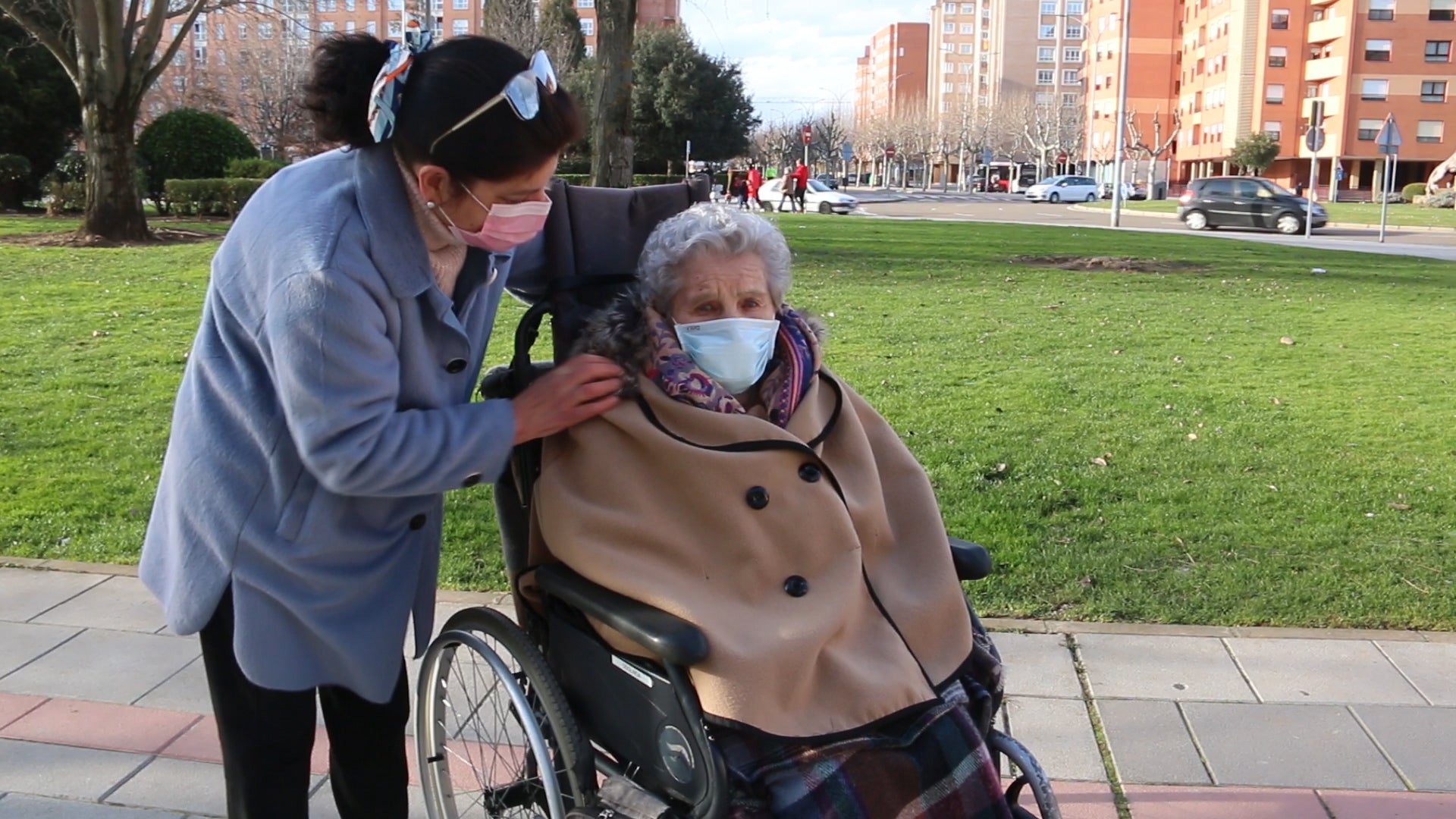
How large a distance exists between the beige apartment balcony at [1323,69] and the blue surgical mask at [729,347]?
221 feet

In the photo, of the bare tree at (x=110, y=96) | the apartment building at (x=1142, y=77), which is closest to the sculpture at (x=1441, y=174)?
the apartment building at (x=1142, y=77)

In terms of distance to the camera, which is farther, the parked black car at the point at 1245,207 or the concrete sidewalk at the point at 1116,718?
the parked black car at the point at 1245,207

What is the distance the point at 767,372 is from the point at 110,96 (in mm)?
17170

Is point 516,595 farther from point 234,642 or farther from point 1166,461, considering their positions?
point 1166,461

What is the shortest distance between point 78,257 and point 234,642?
1425 cm

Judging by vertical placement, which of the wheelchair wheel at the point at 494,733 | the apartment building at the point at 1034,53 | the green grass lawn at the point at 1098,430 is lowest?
the green grass lawn at the point at 1098,430

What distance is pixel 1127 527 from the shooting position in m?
4.94

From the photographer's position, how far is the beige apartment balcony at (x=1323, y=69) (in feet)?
200

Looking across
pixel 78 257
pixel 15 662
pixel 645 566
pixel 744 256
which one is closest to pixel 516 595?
pixel 645 566

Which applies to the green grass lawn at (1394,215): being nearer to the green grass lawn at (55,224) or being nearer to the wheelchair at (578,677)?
the green grass lawn at (55,224)

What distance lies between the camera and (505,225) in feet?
6.62

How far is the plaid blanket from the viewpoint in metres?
2.07

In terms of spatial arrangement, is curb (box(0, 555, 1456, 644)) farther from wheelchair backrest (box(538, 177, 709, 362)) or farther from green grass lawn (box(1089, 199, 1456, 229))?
green grass lawn (box(1089, 199, 1456, 229))

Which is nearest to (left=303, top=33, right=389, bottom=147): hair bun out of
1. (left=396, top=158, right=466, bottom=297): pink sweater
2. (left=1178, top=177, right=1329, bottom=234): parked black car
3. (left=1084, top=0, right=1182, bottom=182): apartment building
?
(left=396, top=158, right=466, bottom=297): pink sweater
